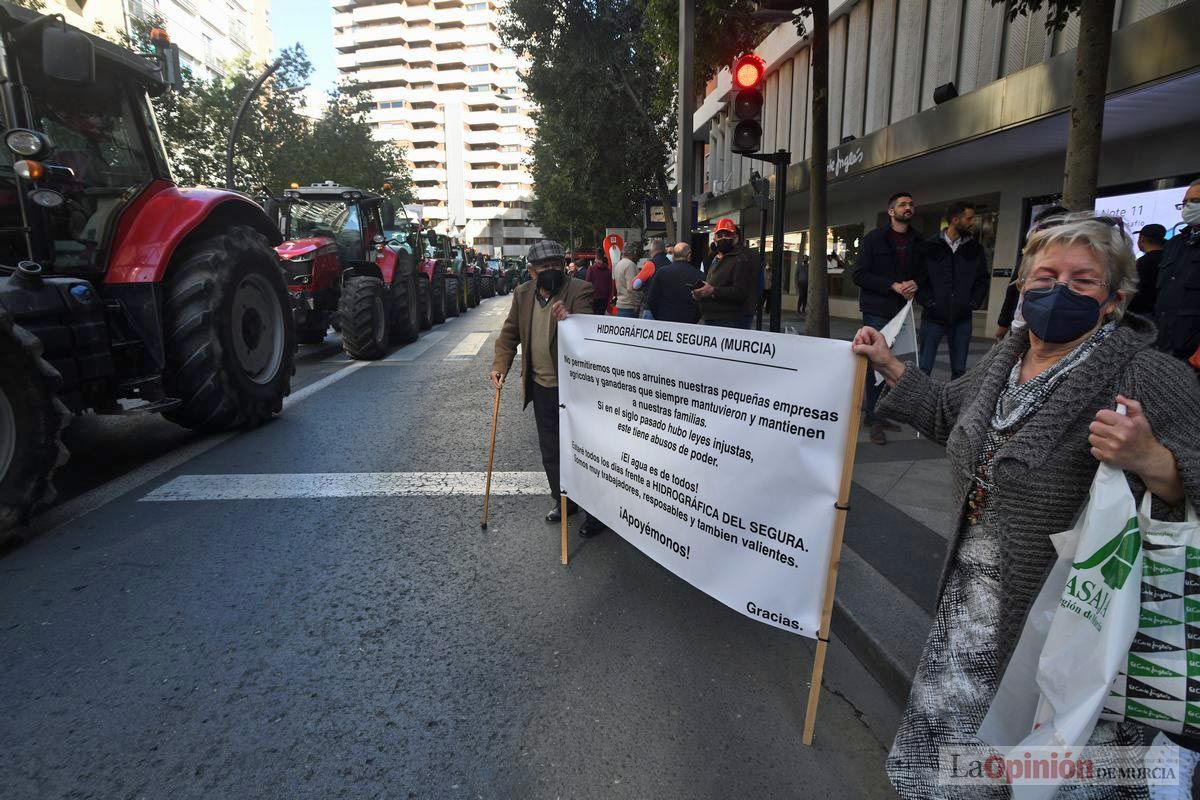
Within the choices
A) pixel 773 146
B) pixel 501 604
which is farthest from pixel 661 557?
pixel 773 146

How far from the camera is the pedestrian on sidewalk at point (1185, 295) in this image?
4.85 metres

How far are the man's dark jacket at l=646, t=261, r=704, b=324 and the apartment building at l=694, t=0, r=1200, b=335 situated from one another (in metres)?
1.77

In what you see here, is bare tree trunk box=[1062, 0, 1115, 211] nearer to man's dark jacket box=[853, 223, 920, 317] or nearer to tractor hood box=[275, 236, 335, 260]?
man's dark jacket box=[853, 223, 920, 317]

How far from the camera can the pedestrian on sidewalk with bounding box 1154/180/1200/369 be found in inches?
191

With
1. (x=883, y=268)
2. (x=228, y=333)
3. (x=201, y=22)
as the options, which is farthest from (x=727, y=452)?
(x=201, y=22)

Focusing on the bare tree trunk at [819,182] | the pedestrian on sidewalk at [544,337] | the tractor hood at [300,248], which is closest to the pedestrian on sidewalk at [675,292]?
the bare tree trunk at [819,182]

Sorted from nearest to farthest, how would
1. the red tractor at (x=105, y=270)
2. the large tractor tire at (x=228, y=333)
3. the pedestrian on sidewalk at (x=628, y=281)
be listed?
the red tractor at (x=105, y=270), the large tractor tire at (x=228, y=333), the pedestrian on sidewalk at (x=628, y=281)

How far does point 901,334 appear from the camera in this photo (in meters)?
2.49

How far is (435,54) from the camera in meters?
98.7

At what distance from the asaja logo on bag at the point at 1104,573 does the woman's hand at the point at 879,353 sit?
794 millimetres

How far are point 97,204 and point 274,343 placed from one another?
80.3 inches

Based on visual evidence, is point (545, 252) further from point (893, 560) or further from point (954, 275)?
point (954, 275)

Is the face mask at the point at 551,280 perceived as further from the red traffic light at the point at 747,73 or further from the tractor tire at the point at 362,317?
the tractor tire at the point at 362,317

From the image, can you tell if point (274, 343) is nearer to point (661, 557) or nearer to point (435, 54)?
point (661, 557)
